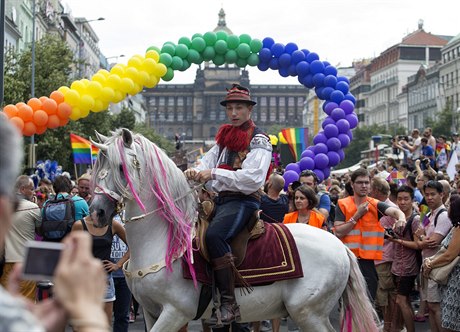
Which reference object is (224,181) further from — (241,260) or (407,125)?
(407,125)

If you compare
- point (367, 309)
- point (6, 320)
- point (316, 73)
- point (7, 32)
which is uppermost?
point (7, 32)

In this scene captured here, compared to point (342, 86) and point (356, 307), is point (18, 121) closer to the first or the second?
point (342, 86)

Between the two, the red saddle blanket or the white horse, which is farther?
the red saddle blanket

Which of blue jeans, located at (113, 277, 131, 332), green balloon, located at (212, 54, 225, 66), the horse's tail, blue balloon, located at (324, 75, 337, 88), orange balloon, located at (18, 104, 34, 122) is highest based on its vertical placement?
green balloon, located at (212, 54, 225, 66)

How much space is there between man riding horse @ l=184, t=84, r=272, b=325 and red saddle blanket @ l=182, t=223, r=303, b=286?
0.63 ft

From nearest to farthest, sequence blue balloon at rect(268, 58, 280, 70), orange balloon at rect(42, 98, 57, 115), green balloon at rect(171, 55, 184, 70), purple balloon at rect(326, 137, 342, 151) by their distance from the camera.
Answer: orange balloon at rect(42, 98, 57, 115)
green balloon at rect(171, 55, 184, 70)
blue balloon at rect(268, 58, 280, 70)
purple balloon at rect(326, 137, 342, 151)

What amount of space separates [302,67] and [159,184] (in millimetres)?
8691

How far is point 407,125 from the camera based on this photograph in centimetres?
11806

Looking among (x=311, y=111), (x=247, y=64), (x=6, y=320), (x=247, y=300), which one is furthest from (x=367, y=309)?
(x=311, y=111)

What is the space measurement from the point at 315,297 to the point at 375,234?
255cm

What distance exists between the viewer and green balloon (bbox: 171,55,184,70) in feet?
47.5

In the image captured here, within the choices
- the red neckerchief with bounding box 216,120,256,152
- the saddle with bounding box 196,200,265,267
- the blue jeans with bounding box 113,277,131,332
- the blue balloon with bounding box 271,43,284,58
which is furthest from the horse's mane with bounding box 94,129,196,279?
the blue balloon with bounding box 271,43,284,58

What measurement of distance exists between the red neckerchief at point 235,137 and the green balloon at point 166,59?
293 inches

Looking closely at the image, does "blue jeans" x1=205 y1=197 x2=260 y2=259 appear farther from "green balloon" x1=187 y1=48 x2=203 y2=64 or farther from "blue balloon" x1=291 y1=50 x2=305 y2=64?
"blue balloon" x1=291 y1=50 x2=305 y2=64
